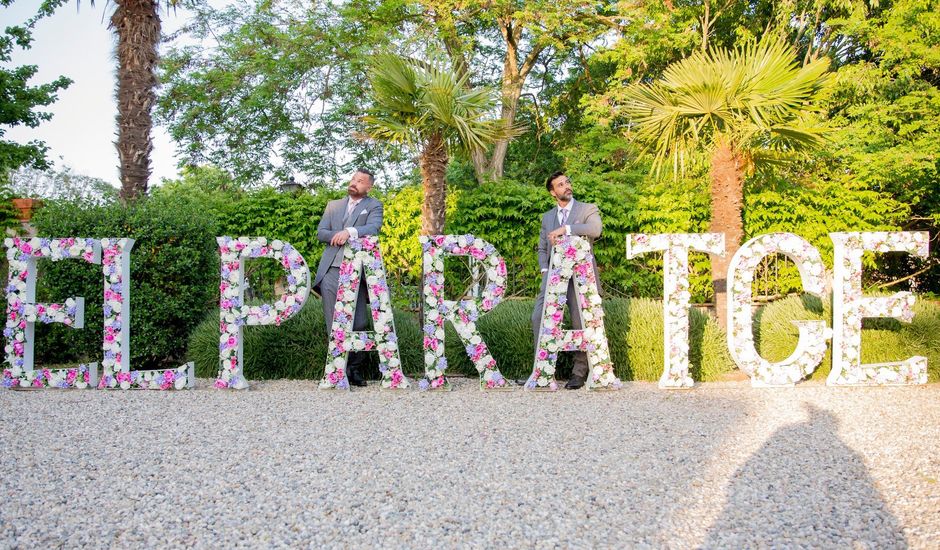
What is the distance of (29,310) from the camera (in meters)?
6.03

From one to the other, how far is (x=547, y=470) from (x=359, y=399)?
2.46 meters

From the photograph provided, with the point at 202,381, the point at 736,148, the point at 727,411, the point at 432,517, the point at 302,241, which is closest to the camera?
the point at 432,517

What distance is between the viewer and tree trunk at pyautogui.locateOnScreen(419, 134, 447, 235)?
788cm

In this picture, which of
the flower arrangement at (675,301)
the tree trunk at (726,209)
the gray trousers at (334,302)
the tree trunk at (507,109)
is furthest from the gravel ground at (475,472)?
the tree trunk at (507,109)

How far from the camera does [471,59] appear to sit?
1792 centimetres

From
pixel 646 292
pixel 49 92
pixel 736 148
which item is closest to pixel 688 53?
pixel 646 292

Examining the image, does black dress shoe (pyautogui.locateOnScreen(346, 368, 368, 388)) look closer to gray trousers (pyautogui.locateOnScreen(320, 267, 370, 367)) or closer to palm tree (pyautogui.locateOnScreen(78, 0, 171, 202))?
gray trousers (pyautogui.locateOnScreen(320, 267, 370, 367))

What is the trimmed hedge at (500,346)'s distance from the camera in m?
6.52

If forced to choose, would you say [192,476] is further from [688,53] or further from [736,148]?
[688,53]

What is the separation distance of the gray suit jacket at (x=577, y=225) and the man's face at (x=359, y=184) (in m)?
1.79

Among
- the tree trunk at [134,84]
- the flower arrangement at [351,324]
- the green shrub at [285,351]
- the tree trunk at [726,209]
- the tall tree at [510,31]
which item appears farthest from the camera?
the tall tree at [510,31]

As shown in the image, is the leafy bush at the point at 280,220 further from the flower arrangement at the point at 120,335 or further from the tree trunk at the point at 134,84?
the flower arrangement at the point at 120,335

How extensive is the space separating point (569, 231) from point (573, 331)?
926mm

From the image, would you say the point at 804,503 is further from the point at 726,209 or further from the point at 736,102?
the point at 736,102
